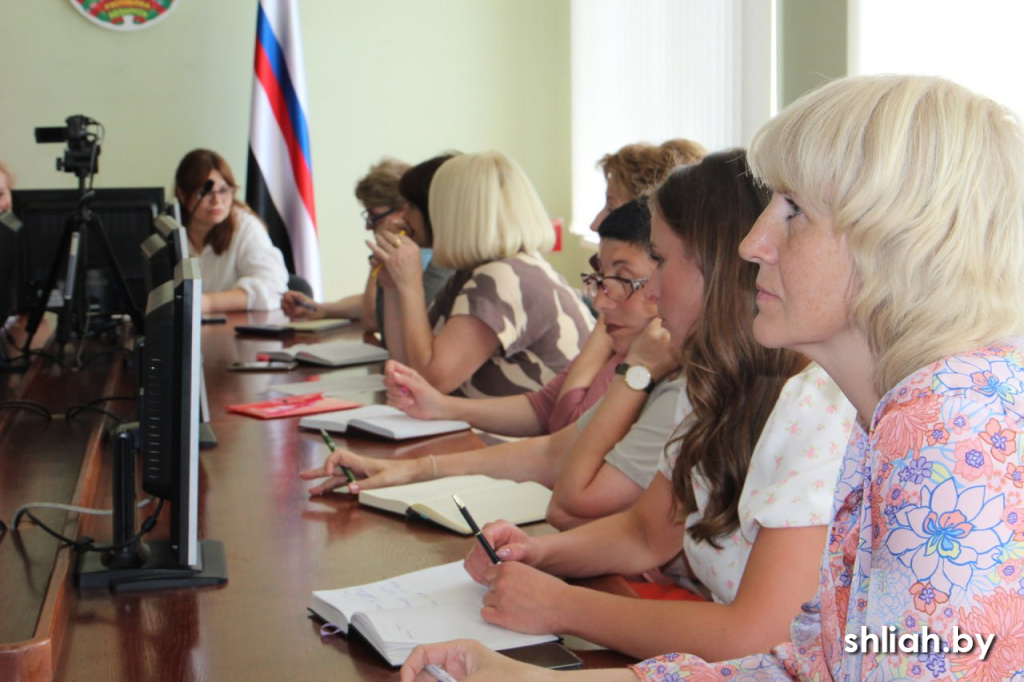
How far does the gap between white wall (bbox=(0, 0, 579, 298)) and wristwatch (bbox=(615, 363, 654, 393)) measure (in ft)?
13.2

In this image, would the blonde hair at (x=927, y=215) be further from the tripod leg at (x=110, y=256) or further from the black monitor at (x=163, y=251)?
the tripod leg at (x=110, y=256)

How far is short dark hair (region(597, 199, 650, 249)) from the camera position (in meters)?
2.01

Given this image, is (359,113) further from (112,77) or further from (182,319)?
(182,319)

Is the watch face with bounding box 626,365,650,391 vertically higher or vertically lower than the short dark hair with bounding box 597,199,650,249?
lower

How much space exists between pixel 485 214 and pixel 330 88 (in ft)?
9.80

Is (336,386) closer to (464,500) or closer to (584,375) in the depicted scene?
(584,375)

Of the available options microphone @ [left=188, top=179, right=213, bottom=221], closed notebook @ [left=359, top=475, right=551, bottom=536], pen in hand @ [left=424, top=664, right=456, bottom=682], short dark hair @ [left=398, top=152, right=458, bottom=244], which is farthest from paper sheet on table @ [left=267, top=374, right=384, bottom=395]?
microphone @ [left=188, top=179, right=213, bottom=221]

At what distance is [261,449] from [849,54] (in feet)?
5.39

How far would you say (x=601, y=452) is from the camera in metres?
1.88

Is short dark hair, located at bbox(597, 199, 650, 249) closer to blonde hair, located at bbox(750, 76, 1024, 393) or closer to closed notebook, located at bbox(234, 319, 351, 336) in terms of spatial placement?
blonde hair, located at bbox(750, 76, 1024, 393)

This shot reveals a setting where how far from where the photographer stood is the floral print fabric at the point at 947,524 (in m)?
0.73

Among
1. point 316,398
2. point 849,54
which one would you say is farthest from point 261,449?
point 849,54

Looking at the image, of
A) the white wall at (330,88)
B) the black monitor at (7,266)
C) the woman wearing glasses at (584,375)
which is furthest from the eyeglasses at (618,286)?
the white wall at (330,88)

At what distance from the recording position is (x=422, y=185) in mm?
3330
